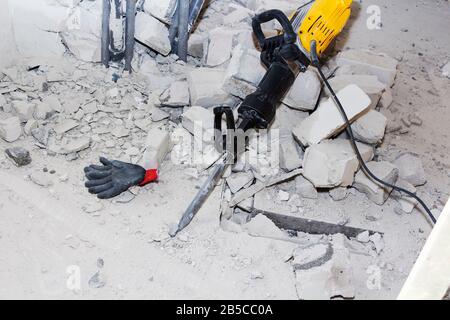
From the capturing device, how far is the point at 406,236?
216cm

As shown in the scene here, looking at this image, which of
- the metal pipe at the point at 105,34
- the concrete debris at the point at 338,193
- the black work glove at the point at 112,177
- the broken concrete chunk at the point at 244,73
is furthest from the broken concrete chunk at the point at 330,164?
the metal pipe at the point at 105,34

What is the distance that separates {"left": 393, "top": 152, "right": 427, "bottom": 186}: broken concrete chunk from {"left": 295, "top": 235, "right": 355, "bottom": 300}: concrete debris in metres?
0.67

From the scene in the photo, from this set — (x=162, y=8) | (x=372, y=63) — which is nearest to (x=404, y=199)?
(x=372, y=63)

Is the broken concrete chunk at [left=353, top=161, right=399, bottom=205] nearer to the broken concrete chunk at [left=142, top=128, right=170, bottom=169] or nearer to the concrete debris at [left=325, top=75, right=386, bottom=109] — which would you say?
the concrete debris at [left=325, top=75, right=386, bottom=109]

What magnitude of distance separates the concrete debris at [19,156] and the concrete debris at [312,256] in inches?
49.0

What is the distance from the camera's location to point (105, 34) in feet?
8.83

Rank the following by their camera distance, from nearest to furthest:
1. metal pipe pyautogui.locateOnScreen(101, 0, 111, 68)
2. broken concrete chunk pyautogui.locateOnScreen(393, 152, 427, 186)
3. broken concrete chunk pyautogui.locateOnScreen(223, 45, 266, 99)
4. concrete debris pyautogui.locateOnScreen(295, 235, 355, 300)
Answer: concrete debris pyautogui.locateOnScreen(295, 235, 355, 300) → broken concrete chunk pyautogui.locateOnScreen(393, 152, 427, 186) → broken concrete chunk pyautogui.locateOnScreen(223, 45, 266, 99) → metal pipe pyautogui.locateOnScreen(101, 0, 111, 68)

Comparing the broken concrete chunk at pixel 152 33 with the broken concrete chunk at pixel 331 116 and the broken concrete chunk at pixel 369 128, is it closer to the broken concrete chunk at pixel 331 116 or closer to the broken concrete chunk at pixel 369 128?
the broken concrete chunk at pixel 331 116

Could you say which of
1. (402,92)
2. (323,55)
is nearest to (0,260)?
(323,55)

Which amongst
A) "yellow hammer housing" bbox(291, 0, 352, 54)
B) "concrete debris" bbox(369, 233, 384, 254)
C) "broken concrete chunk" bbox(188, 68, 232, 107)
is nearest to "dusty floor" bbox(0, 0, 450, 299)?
"concrete debris" bbox(369, 233, 384, 254)

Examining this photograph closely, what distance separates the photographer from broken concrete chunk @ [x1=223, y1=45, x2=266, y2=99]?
2.47m

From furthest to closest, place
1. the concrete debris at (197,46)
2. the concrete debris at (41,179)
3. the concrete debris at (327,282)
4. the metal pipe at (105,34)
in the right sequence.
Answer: the concrete debris at (197,46), the metal pipe at (105,34), the concrete debris at (41,179), the concrete debris at (327,282)

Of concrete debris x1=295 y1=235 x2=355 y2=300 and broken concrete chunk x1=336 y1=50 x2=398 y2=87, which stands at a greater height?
broken concrete chunk x1=336 y1=50 x2=398 y2=87

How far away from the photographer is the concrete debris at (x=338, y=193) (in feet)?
7.36
